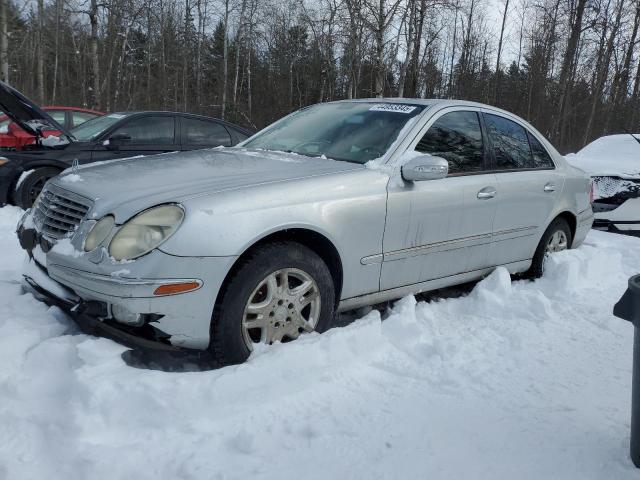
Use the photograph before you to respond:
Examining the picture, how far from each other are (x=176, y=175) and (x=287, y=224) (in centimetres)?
70

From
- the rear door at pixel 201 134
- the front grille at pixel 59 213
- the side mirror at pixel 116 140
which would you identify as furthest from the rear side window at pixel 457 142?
the rear door at pixel 201 134

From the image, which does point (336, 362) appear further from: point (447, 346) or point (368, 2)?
point (368, 2)

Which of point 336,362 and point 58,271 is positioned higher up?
point 58,271

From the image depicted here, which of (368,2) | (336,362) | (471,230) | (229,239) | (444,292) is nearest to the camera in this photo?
(229,239)

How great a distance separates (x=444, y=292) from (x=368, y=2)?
1553 cm

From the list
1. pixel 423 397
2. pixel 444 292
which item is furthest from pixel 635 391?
pixel 444 292

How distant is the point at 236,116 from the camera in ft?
87.6

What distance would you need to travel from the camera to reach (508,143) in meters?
4.38

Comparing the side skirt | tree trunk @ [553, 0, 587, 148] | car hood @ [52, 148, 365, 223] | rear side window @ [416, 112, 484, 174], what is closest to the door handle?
rear side window @ [416, 112, 484, 174]

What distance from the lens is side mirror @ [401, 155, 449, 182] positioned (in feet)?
11.0

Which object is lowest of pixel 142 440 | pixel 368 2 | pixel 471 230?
pixel 142 440

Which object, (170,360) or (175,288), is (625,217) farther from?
(175,288)

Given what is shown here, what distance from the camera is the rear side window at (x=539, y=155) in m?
4.61

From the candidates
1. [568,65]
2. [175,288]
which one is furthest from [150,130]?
[568,65]
